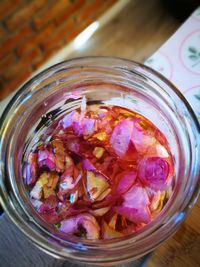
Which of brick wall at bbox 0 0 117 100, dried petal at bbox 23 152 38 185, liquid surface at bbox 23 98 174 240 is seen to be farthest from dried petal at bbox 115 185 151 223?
brick wall at bbox 0 0 117 100

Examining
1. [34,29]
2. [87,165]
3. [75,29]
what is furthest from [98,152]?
[75,29]

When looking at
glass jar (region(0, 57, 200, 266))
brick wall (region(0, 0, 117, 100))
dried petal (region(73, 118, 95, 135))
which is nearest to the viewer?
glass jar (region(0, 57, 200, 266))

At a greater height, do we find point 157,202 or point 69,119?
point 69,119

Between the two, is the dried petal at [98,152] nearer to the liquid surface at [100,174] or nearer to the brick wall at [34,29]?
the liquid surface at [100,174]

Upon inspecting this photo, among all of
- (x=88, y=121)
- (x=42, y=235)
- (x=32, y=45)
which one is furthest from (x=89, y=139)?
(x=32, y=45)

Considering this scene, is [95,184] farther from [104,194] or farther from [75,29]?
[75,29]

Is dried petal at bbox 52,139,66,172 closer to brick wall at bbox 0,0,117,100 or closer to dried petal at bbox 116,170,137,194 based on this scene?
dried petal at bbox 116,170,137,194

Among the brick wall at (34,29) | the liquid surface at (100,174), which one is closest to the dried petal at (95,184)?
the liquid surface at (100,174)

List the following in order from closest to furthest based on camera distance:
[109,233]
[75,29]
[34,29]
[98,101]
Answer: [109,233], [98,101], [34,29], [75,29]
